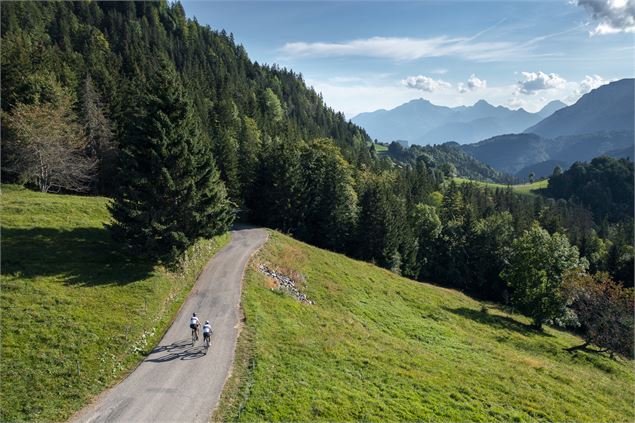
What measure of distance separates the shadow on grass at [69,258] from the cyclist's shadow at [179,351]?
7.73 metres

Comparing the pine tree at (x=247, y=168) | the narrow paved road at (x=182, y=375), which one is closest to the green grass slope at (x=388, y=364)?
the narrow paved road at (x=182, y=375)

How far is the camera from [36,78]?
5547cm

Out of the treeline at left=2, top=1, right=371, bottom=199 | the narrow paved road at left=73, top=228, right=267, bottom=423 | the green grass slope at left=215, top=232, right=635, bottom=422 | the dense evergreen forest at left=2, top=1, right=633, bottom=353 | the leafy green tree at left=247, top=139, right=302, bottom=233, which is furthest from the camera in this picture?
the leafy green tree at left=247, top=139, right=302, bottom=233

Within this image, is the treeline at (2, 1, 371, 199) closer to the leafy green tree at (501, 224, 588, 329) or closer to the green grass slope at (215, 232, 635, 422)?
the green grass slope at (215, 232, 635, 422)

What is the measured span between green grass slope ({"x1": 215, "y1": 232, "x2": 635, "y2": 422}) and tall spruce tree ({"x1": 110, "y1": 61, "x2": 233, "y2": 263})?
28.1 ft

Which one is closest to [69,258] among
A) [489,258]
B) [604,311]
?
[604,311]

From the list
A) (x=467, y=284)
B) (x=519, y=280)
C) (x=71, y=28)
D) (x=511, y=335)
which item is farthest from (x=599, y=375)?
(x=71, y=28)

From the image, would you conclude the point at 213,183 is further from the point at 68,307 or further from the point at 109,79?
the point at 109,79

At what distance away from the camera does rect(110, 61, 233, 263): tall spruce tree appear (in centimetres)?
3055

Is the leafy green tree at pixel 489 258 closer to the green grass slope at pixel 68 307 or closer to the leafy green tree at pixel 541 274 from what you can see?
the leafy green tree at pixel 541 274

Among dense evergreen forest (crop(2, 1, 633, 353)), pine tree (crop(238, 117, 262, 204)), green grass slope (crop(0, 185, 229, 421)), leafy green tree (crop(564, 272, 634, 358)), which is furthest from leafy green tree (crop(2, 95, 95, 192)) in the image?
leafy green tree (crop(564, 272, 634, 358))

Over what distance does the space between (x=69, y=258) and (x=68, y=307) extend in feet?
24.1

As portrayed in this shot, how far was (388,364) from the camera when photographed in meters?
26.2

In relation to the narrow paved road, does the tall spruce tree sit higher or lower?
higher
